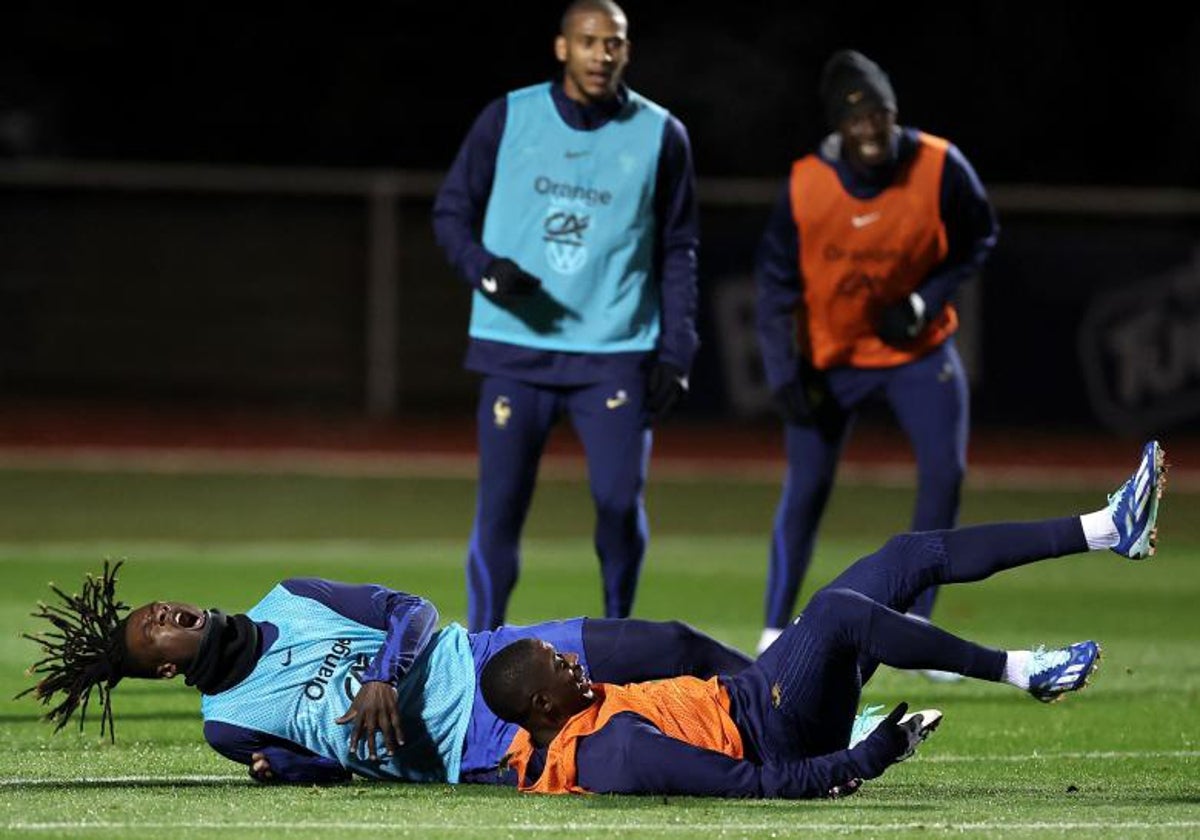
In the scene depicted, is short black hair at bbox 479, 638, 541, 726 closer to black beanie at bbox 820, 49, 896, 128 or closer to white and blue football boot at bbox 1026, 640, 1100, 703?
white and blue football boot at bbox 1026, 640, 1100, 703

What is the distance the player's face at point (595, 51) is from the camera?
9891mm

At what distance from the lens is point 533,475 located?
1012 cm

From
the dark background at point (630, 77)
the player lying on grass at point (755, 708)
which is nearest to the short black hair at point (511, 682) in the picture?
the player lying on grass at point (755, 708)

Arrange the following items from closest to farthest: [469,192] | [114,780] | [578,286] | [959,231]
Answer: [114,780] → [578,286] → [469,192] → [959,231]

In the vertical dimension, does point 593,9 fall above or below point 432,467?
above

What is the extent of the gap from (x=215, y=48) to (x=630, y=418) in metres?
18.7

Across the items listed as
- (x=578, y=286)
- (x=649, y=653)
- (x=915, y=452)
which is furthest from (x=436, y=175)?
(x=649, y=653)

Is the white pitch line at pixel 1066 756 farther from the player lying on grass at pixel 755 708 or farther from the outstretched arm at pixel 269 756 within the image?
the outstretched arm at pixel 269 756

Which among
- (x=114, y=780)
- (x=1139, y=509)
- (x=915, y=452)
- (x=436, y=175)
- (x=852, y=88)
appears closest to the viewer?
(x=1139, y=509)

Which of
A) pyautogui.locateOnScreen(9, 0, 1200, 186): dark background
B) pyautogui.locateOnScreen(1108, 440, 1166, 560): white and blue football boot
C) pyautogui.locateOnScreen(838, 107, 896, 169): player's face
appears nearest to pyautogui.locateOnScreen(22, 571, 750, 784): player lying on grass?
pyautogui.locateOnScreen(1108, 440, 1166, 560): white and blue football boot

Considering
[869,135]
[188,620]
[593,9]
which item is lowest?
[188,620]

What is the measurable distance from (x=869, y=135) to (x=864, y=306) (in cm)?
76

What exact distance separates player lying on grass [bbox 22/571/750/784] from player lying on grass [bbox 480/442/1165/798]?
0.28 metres

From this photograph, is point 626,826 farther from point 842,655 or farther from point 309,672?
point 309,672
